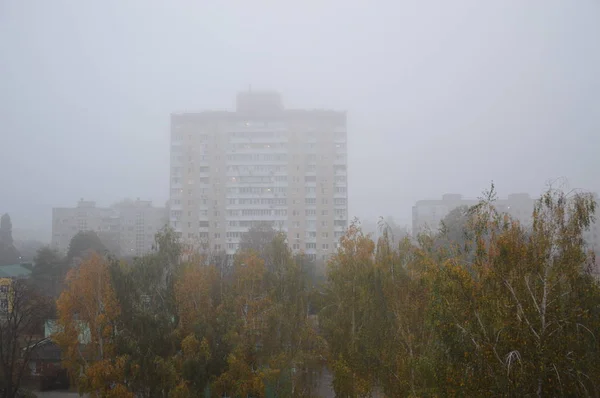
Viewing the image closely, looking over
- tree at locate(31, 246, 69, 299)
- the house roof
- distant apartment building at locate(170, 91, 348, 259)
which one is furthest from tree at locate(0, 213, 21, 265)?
distant apartment building at locate(170, 91, 348, 259)

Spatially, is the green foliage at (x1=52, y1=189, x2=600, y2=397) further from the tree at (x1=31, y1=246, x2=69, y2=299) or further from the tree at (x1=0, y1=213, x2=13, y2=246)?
the tree at (x1=0, y1=213, x2=13, y2=246)

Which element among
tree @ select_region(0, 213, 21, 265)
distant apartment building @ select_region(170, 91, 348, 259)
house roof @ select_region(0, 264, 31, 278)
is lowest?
house roof @ select_region(0, 264, 31, 278)

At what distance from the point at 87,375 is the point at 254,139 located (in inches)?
1242

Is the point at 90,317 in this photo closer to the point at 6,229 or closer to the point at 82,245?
the point at 82,245

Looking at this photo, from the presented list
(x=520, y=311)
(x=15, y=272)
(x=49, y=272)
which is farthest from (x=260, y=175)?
(x=520, y=311)

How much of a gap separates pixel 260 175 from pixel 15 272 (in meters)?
21.8

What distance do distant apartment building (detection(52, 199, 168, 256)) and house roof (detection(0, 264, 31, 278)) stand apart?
2248 cm

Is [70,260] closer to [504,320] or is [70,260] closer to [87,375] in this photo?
[87,375]

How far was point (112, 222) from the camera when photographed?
64.0 metres

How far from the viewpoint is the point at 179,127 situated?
4206 cm

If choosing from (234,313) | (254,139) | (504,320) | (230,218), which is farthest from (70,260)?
(504,320)

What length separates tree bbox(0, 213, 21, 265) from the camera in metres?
50.9

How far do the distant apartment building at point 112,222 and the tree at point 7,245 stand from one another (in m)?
5.38

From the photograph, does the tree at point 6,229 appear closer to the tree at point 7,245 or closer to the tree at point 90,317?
the tree at point 7,245
